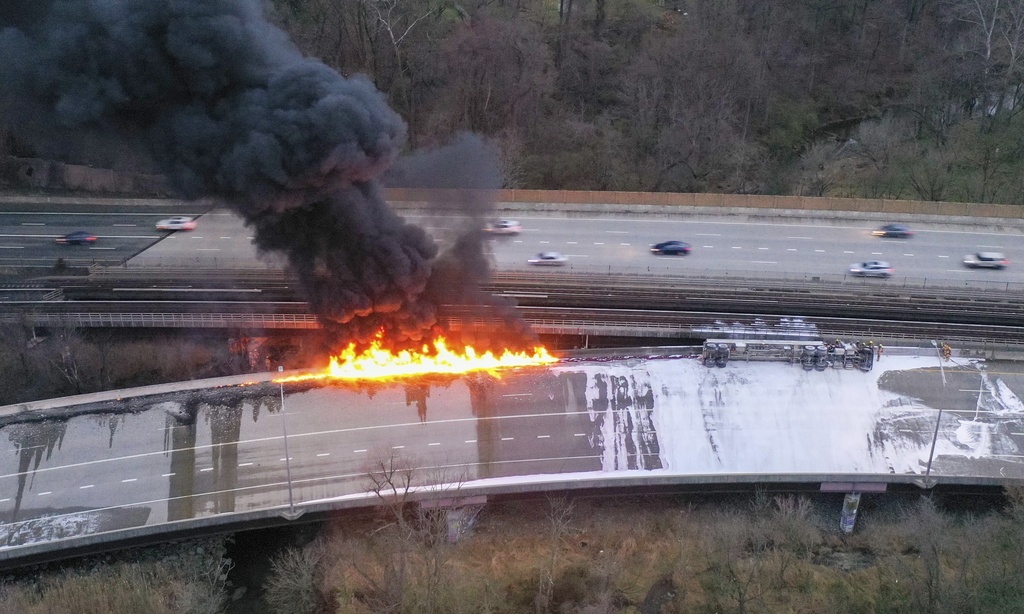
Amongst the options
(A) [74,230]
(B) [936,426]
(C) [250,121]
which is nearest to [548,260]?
(C) [250,121]

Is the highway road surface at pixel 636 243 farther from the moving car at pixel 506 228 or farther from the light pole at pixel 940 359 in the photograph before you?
the light pole at pixel 940 359

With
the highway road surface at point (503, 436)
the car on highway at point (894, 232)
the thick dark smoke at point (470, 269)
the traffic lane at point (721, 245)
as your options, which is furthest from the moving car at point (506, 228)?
the car on highway at point (894, 232)

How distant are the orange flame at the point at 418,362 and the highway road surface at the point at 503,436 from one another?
2.98 feet

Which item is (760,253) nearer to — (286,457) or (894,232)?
(894,232)

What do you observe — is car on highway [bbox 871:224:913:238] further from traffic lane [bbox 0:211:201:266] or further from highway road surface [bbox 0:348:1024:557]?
traffic lane [bbox 0:211:201:266]

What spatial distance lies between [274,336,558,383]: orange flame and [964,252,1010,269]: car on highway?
32480 mm

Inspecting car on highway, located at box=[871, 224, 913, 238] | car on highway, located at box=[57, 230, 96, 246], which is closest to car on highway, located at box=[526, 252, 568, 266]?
car on highway, located at box=[871, 224, 913, 238]

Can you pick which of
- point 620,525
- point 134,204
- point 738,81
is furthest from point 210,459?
point 738,81

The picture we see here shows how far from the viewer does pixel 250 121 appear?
1527 inches

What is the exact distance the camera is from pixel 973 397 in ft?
137

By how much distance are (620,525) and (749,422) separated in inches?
326

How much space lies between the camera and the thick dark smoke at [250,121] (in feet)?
126

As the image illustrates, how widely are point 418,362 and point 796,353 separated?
20.0m

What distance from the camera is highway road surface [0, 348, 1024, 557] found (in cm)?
3659
